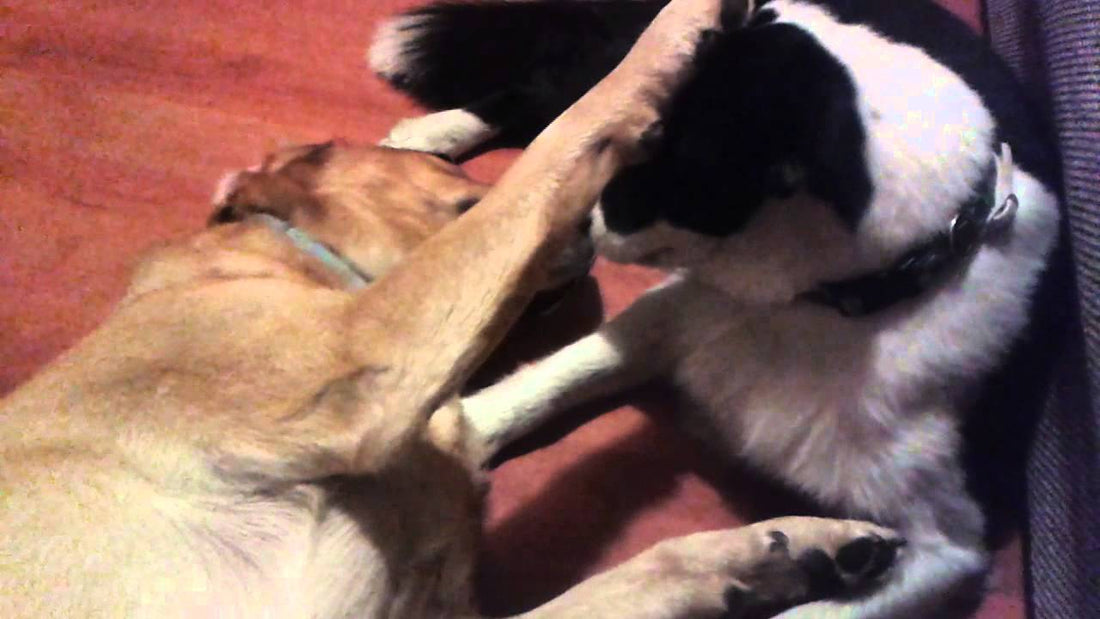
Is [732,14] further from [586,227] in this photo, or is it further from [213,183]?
[213,183]

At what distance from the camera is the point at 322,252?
146 centimetres

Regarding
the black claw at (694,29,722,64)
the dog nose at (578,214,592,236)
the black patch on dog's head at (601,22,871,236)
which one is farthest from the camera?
the dog nose at (578,214,592,236)

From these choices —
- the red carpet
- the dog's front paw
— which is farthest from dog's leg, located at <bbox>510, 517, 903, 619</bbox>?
the dog's front paw

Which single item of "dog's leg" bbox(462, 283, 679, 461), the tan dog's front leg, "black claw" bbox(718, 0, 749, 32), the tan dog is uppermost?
"black claw" bbox(718, 0, 749, 32)

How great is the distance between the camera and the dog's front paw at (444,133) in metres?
2.04

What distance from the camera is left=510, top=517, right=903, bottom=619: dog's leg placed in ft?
4.34

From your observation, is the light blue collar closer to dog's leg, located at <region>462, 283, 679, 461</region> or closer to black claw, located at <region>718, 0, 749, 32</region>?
dog's leg, located at <region>462, 283, 679, 461</region>

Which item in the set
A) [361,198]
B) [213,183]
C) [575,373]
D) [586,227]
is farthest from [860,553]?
[213,183]

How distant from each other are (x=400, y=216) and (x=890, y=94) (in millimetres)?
865

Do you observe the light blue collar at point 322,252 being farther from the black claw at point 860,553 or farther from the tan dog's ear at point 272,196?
the black claw at point 860,553

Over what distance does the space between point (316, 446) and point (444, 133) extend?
1093mm

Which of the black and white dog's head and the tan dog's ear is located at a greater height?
the black and white dog's head

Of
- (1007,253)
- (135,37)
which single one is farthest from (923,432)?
(135,37)

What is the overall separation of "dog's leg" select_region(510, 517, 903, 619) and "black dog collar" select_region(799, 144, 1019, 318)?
1.26ft
